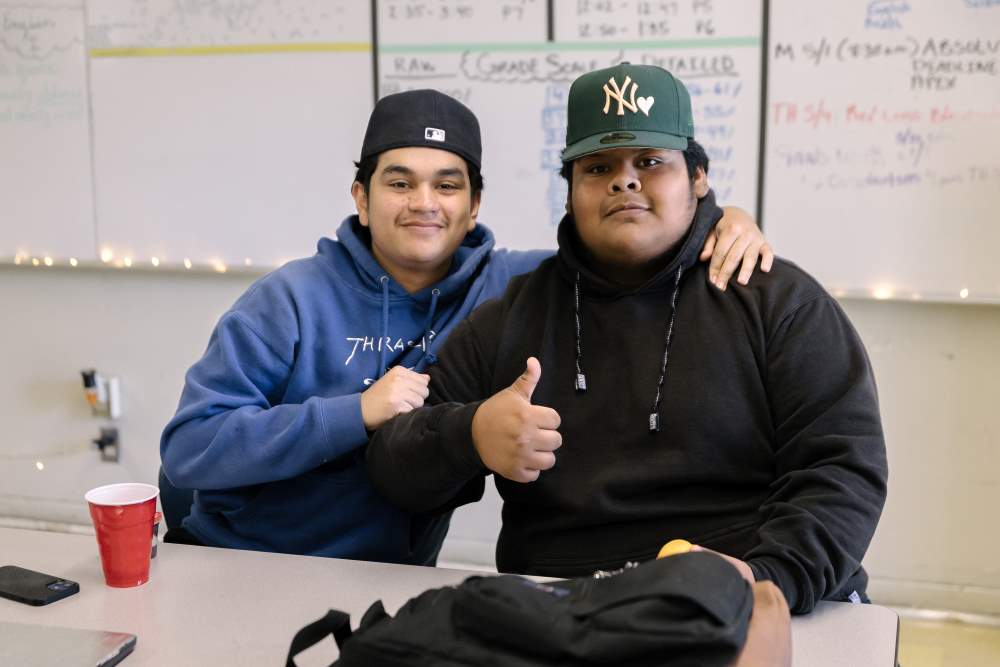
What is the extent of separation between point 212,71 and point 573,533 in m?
2.26

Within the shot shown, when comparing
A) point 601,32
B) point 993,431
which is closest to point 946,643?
point 993,431

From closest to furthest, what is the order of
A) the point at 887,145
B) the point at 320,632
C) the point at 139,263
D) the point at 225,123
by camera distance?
the point at 320,632, the point at 887,145, the point at 225,123, the point at 139,263

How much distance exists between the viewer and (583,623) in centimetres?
84

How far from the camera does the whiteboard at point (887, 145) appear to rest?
2576 mm

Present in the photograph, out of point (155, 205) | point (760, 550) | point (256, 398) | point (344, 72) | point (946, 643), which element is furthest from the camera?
point (155, 205)

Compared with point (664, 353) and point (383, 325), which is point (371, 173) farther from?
point (664, 353)

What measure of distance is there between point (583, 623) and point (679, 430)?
716mm

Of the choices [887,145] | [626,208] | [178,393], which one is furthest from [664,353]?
[178,393]

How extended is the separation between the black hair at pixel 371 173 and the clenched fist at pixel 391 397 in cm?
47

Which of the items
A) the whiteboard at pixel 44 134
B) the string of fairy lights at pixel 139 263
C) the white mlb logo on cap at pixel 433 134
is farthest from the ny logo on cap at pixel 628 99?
the whiteboard at pixel 44 134

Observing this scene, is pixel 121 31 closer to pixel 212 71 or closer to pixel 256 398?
pixel 212 71

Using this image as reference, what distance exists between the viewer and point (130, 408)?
3436 mm

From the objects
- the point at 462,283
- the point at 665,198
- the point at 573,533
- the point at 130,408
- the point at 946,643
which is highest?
the point at 665,198

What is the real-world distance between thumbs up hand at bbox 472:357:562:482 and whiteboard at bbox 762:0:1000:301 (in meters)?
1.61
